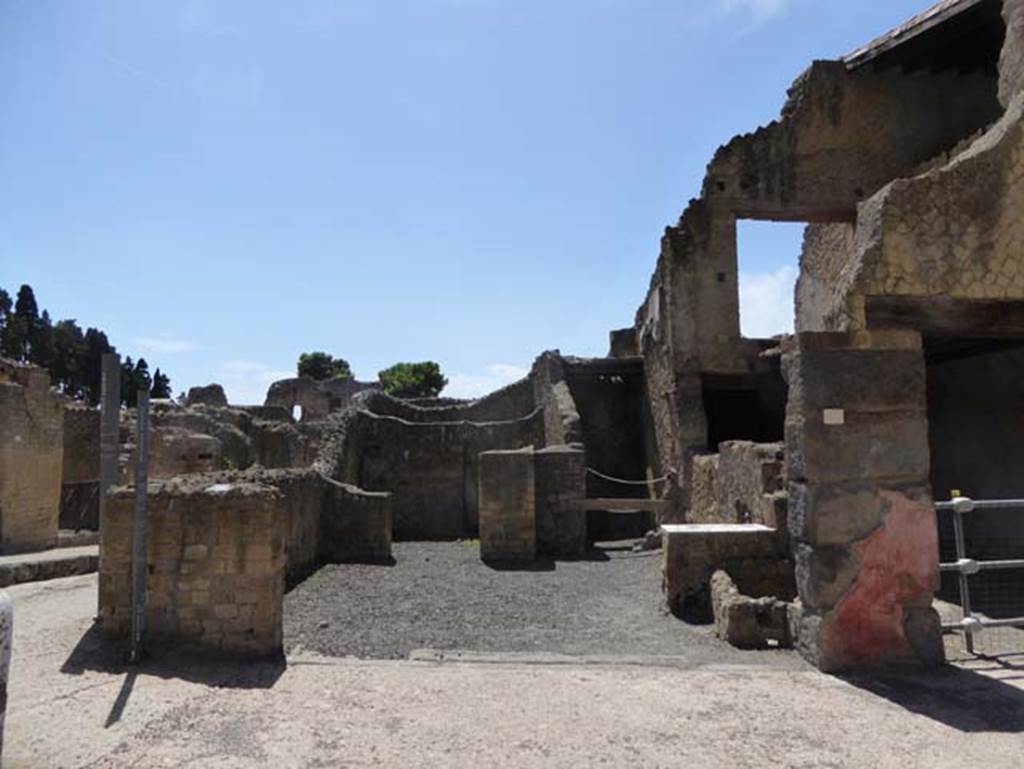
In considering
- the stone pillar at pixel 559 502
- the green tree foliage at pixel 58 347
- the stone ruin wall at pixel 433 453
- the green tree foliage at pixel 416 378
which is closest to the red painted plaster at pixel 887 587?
the stone pillar at pixel 559 502

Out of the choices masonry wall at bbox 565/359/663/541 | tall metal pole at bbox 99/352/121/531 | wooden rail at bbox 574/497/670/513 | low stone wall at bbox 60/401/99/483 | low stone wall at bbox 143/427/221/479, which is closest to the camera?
tall metal pole at bbox 99/352/121/531

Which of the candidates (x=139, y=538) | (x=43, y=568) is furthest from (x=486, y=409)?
(x=139, y=538)

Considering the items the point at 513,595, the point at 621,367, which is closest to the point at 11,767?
the point at 513,595

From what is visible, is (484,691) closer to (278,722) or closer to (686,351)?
(278,722)

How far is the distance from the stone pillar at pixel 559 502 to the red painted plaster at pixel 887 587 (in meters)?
7.36

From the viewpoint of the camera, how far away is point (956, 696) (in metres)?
4.88

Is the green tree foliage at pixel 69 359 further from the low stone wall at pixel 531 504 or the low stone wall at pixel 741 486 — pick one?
the low stone wall at pixel 741 486

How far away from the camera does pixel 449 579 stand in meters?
10.2

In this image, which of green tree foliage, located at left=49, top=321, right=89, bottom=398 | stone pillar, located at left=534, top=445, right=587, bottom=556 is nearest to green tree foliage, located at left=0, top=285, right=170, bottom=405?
green tree foliage, located at left=49, top=321, right=89, bottom=398

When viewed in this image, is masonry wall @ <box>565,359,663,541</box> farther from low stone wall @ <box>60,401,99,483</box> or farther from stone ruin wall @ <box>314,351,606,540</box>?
low stone wall @ <box>60,401,99,483</box>

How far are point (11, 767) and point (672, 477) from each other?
11196 mm

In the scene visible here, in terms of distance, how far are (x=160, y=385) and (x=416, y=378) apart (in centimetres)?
1939

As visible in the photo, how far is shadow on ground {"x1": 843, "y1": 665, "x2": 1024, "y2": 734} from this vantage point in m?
4.43

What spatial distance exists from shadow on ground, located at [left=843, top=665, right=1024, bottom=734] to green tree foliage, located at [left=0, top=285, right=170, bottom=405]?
148 ft
